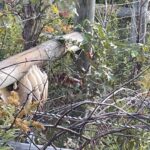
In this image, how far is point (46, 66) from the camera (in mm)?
4160

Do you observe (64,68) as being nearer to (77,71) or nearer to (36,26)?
(77,71)

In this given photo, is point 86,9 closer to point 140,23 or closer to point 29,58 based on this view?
point 29,58

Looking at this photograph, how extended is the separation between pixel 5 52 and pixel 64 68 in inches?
24.7

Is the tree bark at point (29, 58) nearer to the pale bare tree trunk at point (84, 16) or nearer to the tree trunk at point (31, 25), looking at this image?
the pale bare tree trunk at point (84, 16)

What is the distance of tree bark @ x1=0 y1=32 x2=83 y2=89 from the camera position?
301 cm

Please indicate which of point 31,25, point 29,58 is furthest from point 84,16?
point 29,58

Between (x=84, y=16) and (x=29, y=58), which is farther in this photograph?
(x=84, y=16)

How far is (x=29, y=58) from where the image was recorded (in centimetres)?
362

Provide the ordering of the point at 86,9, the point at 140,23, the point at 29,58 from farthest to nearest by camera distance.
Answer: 1. the point at 140,23
2. the point at 86,9
3. the point at 29,58

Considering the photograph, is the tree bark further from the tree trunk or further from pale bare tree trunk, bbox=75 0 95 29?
the tree trunk

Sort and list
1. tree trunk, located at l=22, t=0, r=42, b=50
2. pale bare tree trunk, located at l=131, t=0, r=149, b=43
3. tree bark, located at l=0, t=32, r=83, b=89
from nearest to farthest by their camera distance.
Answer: tree bark, located at l=0, t=32, r=83, b=89 → tree trunk, located at l=22, t=0, r=42, b=50 → pale bare tree trunk, located at l=131, t=0, r=149, b=43

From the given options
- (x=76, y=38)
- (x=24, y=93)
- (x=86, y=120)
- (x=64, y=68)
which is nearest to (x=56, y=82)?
(x=64, y=68)

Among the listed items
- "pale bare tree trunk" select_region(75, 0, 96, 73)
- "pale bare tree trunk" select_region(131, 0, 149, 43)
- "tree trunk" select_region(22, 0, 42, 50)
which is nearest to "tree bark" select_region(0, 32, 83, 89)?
"pale bare tree trunk" select_region(75, 0, 96, 73)

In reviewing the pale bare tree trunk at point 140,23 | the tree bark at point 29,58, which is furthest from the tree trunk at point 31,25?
the pale bare tree trunk at point 140,23
